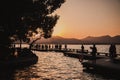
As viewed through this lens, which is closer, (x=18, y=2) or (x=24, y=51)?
(x=18, y=2)

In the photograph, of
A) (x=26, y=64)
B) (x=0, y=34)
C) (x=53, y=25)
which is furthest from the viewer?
(x=53, y=25)

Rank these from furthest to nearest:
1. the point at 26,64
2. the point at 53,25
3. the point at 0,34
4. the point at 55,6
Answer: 1. the point at 53,25
2. the point at 55,6
3. the point at 26,64
4. the point at 0,34

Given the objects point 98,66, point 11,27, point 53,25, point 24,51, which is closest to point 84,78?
point 98,66

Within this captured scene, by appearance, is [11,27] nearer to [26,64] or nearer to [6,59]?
[6,59]

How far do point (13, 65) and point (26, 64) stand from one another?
4764mm

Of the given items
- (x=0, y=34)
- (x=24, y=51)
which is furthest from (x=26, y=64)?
(x=0, y=34)

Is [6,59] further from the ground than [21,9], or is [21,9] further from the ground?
[21,9]

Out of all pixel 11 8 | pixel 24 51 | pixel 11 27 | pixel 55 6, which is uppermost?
pixel 55 6

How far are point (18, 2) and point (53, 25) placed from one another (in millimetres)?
34534

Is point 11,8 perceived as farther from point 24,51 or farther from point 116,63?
point 24,51

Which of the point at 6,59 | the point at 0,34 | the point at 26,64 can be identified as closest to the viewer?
the point at 0,34

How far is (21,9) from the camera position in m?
30.0

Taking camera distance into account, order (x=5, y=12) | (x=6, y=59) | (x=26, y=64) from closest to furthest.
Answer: (x=5, y=12)
(x=6, y=59)
(x=26, y=64)

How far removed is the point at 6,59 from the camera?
36.5 m
